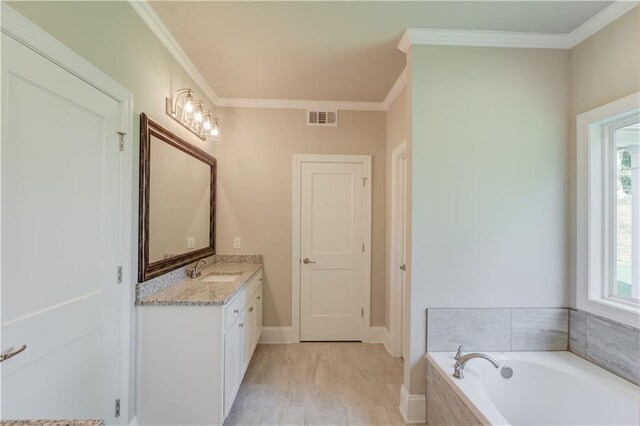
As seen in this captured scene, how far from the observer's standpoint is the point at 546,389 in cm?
168

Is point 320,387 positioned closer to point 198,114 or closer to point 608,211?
point 608,211

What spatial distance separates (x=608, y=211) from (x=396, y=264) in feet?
5.15

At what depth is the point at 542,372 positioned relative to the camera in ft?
5.61

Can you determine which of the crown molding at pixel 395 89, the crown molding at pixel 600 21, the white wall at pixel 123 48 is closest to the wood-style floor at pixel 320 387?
the white wall at pixel 123 48

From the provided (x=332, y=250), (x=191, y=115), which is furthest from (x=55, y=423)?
(x=332, y=250)

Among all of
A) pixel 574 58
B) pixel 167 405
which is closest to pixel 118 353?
pixel 167 405

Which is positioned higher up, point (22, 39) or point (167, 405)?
point (22, 39)

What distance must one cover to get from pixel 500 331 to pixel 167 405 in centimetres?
222

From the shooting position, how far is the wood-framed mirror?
171cm

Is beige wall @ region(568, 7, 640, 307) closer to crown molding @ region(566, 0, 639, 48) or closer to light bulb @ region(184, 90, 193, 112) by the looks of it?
crown molding @ region(566, 0, 639, 48)

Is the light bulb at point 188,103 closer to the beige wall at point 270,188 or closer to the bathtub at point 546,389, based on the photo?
the beige wall at point 270,188

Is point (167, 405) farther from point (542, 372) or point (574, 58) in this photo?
point (574, 58)

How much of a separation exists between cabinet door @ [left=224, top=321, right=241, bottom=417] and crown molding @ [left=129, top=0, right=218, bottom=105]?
2051 millimetres

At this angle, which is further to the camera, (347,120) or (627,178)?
(347,120)
